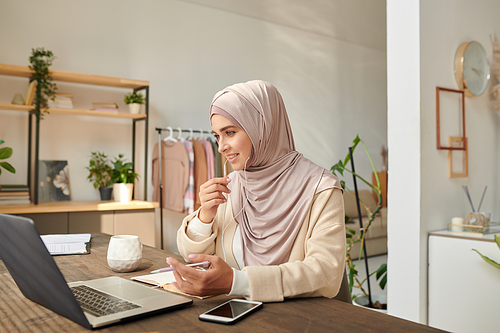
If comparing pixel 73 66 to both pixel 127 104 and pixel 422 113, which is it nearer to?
pixel 127 104

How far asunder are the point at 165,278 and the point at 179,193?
Answer: 290 centimetres

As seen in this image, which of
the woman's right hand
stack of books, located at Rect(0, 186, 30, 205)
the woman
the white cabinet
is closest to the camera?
the woman

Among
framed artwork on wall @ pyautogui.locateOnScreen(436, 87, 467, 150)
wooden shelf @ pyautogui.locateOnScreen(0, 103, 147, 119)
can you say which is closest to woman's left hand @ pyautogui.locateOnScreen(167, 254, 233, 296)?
framed artwork on wall @ pyautogui.locateOnScreen(436, 87, 467, 150)

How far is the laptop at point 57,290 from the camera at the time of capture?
0.73 meters

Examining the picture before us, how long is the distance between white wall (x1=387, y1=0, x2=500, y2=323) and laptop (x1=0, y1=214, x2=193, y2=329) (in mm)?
1750

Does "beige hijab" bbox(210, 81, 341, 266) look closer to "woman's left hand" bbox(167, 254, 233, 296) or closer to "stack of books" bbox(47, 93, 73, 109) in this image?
"woman's left hand" bbox(167, 254, 233, 296)

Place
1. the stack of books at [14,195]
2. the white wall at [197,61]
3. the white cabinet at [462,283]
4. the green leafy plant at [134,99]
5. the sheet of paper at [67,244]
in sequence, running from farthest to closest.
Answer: the green leafy plant at [134,99], the white wall at [197,61], the stack of books at [14,195], the white cabinet at [462,283], the sheet of paper at [67,244]

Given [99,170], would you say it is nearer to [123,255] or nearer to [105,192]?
[105,192]

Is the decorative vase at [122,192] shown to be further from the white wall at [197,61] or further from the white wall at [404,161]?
the white wall at [404,161]

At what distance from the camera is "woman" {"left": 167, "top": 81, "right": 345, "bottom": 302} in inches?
44.6

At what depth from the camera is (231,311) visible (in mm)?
817

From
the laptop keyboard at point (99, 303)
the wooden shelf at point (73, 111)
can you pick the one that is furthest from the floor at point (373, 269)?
the laptop keyboard at point (99, 303)

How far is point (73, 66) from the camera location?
12.8 feet

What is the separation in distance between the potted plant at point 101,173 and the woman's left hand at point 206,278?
307 cm
